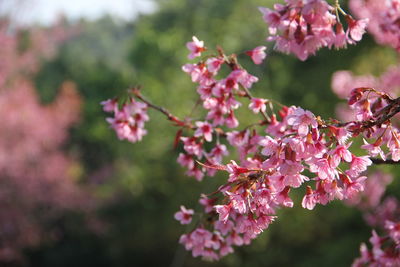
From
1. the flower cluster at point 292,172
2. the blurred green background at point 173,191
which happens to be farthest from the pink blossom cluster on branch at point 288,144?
the blurred green background at point 173,191

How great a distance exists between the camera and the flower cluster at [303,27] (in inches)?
61.0

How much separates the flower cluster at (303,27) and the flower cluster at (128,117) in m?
0.66

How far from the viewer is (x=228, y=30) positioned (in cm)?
1463

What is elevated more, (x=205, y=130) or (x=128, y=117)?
(x=128, y=117)

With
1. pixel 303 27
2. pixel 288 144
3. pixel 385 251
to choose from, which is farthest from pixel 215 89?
pixel 385 251

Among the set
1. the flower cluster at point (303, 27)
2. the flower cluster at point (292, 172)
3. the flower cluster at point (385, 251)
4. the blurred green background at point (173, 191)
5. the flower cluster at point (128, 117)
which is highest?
the flower cluster at point (303, 27)

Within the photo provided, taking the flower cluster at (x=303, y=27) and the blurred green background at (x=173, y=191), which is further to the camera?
the blurred green background at (x=173, y=191)

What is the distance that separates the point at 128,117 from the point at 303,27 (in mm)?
844

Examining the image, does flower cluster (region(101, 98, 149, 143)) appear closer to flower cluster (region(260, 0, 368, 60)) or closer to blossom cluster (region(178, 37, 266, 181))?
blossom cluster (region(178, 37, 266, 181))

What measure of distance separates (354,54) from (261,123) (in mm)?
11046

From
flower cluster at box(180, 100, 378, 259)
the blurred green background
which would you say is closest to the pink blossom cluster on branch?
flower cluster at box(180, 100, 378, 259)

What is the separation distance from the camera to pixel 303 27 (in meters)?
1.58

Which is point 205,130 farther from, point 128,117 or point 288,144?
point 288,144

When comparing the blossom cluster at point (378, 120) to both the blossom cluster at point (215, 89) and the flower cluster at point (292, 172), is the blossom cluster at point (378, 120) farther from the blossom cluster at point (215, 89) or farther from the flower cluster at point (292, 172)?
the blossom cluster at point (215, 89)
